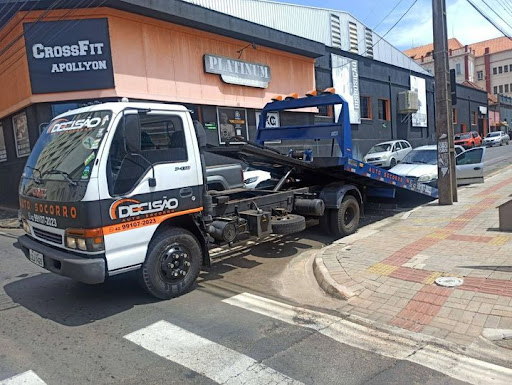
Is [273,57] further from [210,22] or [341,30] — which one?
[341,30]

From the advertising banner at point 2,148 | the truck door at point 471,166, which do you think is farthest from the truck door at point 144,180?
the advertising banner at point 2,148

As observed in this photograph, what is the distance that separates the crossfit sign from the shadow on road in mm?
7896

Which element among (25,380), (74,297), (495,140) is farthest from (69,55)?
Result: (495,140)

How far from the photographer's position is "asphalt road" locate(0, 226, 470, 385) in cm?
337

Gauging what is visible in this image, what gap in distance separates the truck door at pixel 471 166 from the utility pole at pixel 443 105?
12.6 feet

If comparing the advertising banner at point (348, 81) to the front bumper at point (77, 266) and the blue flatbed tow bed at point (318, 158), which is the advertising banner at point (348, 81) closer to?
the blue flatbed tow bed at point (318, 158)

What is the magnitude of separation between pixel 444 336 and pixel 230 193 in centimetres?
404

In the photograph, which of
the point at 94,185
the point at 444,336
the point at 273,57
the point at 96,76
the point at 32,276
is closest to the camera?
the point at 444,336

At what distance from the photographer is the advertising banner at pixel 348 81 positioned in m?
21.9

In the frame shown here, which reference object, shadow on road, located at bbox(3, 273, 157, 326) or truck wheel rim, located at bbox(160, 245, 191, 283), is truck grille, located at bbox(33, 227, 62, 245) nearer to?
shadow on road, located at bbox(3, 273, 157, 326)

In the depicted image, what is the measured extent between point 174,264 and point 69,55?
32.3 feet

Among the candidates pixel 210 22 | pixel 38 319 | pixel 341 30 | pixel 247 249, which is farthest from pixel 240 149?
pixel 341 30

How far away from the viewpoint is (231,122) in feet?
53.6

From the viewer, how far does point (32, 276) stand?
6332 millimetres
